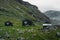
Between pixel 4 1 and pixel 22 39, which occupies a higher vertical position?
pixel 4 1

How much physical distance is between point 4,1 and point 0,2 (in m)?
7.29

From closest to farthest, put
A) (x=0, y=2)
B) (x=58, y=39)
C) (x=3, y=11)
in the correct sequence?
1. (x=58, y=39)
2. (x=3, y=11)
3. (x=0, y=2)

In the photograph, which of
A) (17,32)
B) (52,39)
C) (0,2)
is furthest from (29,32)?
(0,2)

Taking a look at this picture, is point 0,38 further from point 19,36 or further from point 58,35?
point 58,35

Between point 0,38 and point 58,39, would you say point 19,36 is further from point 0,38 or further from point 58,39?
point 58,39

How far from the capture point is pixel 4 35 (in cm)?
6869

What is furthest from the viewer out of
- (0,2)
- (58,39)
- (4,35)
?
(0,2)

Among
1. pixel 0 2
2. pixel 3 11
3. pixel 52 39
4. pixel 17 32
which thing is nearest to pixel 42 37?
pixel 52 39

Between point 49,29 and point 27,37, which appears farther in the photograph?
point 49,29

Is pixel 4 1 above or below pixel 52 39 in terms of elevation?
above

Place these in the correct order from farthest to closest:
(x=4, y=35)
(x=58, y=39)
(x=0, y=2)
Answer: (x=0, y=2)
(x=4, y=35)
(x=58, y=39)

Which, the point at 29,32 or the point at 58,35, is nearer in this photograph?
the point at 58,35

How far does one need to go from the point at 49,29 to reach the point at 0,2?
12504cm

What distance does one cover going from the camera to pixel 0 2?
192375 mm
